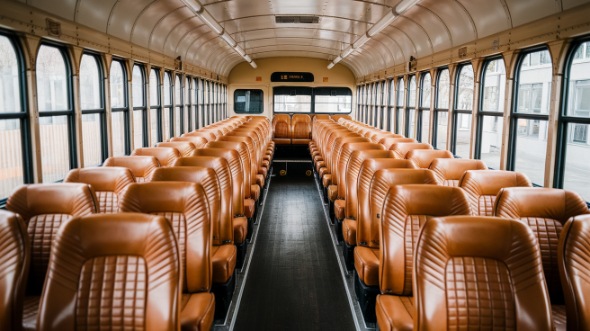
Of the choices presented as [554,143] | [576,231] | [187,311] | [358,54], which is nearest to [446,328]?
[576,231]

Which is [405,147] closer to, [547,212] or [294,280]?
[294,280]

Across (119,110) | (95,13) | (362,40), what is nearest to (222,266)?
(95,13)

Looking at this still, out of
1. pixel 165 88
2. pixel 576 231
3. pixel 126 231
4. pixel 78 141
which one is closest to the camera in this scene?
pixel 126 231

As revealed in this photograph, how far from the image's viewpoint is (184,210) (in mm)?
3006

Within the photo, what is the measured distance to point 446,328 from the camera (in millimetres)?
2186

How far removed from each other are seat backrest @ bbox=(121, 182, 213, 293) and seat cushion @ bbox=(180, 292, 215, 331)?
172mm

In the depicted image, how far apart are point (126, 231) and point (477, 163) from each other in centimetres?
379

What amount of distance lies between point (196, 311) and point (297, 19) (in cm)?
914

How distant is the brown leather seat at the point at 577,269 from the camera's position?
7.79 feet

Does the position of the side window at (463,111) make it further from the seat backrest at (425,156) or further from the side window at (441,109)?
the seat backrest at (425,156)

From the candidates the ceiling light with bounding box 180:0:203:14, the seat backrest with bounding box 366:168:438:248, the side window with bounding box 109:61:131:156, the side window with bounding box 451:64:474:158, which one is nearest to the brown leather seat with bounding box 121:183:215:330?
the seat backrest with bounding box 366:168:438:248

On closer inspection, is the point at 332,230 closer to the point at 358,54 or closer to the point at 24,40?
the point at 24,40

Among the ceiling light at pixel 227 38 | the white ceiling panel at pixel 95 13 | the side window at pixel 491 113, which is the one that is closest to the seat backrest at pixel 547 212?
the side window at pixel 491 113

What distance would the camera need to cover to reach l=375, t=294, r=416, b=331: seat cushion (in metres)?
2.67
